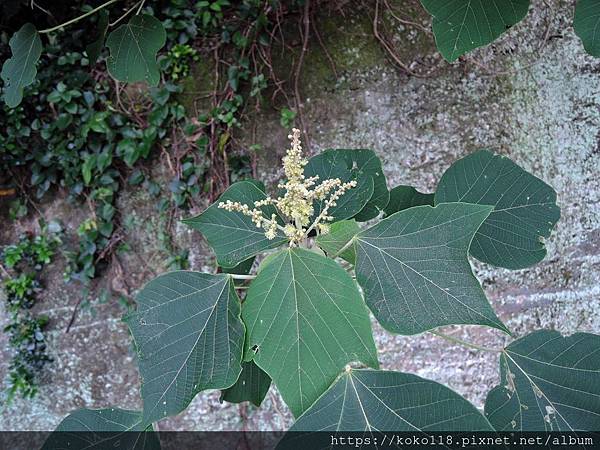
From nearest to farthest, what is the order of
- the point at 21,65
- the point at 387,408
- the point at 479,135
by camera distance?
1. the point at 387,408
2. the point at 21,65
3. the point at 479,135

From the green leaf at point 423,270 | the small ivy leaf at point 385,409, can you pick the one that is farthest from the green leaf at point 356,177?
the small ivy leaf at point 385,409

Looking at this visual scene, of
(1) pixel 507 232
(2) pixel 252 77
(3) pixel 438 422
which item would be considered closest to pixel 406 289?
(3) pixel 438 422

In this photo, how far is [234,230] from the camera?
69 cm

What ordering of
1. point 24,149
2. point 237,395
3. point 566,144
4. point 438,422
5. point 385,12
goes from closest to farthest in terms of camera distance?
point 438,422 < point 237,395 < point 566,144 < point 385,12 < point 24,149

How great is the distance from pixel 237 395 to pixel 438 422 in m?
0.36

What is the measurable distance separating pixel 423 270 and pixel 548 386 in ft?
0.85

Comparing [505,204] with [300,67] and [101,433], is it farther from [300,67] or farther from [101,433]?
[300,67]

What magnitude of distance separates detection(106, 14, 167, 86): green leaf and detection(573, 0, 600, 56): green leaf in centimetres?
74

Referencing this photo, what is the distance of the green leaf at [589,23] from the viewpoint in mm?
672

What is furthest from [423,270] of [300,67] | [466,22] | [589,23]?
[300,67]

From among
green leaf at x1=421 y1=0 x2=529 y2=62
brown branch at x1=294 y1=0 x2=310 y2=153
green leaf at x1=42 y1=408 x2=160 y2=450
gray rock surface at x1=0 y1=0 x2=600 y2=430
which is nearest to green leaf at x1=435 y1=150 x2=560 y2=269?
green leaf at x1=421 y1=0 x2=529 y2=62

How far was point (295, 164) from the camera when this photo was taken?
1.83 feet

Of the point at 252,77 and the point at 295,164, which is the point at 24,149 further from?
the point at 295,164

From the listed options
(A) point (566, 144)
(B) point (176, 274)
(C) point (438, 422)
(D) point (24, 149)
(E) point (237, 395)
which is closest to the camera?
(C) point (438, 422)
